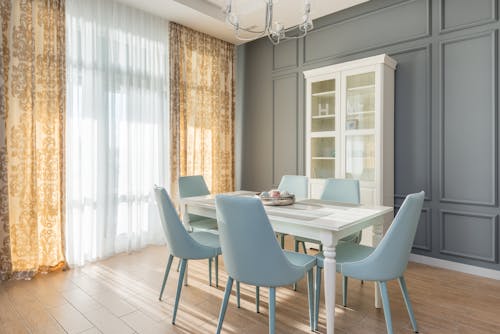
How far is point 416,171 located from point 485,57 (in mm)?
1233

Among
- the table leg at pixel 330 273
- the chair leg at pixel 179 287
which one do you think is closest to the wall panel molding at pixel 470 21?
the table leg at pixel 330 273

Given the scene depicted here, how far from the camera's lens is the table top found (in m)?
1.86

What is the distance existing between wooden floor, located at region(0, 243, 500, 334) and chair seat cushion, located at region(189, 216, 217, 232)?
0.44 m

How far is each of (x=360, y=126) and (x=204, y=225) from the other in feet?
6.60

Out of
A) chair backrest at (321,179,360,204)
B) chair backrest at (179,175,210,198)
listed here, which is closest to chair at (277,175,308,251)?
chair backrest at (321,179,360,204)

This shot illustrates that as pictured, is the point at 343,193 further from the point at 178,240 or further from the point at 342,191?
the point at 178,240

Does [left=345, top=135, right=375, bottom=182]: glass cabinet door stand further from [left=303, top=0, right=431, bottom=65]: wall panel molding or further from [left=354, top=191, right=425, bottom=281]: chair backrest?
[left=354, top=191, right=425, bottom=281]: chair backrest

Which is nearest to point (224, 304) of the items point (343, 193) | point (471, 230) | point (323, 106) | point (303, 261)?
point (303, 261)

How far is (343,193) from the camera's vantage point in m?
2.85

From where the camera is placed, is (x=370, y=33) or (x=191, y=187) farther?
(x=370, y=33)

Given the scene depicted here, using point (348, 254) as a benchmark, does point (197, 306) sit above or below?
below

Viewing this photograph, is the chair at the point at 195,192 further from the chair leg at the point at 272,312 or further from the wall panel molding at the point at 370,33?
the wall panel molding at the point at 370,33

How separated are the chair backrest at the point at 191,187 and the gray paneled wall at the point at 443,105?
2.18 m

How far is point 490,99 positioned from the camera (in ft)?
9.53
